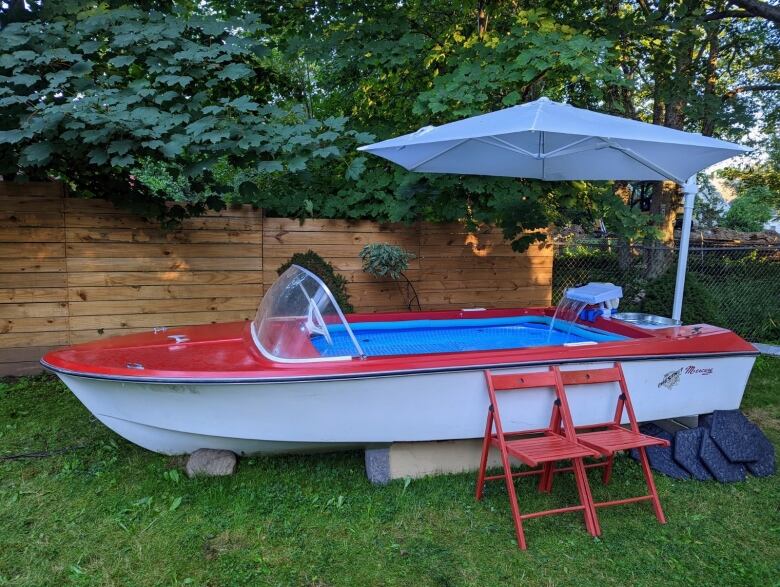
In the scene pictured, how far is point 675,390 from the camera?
3.40 m

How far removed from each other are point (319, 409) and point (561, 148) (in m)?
2.57

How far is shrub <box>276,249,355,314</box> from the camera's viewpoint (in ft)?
16.3

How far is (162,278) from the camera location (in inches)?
197

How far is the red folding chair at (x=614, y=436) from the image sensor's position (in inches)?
110

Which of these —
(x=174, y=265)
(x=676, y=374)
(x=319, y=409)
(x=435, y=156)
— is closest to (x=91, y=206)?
(x=174, y=265)

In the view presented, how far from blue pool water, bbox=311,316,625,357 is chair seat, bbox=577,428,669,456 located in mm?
788

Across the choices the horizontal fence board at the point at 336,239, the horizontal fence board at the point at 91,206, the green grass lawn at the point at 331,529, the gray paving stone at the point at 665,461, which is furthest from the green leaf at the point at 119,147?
the gray paving stone at the point at 665,461

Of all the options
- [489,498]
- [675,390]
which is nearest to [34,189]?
[489,498]

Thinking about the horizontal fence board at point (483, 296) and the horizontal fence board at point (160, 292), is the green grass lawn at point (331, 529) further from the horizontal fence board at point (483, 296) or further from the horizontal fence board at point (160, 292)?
A: the horizontal fence board at point (483, 296)

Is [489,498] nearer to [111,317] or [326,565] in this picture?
[326,565]

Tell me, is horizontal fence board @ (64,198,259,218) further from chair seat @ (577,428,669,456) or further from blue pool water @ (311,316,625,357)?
chair seat @ (577,428,669,456)

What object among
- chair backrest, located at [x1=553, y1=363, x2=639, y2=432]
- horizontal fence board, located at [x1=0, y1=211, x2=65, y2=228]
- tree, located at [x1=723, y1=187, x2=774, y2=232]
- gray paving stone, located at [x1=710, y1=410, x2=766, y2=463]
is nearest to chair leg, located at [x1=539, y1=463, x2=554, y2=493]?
chair backrest, located at [x1=553, y1=363, x2=639, y2=432]

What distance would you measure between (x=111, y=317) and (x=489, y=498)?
373 centimetres

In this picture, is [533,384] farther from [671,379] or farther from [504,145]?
[504,145]
